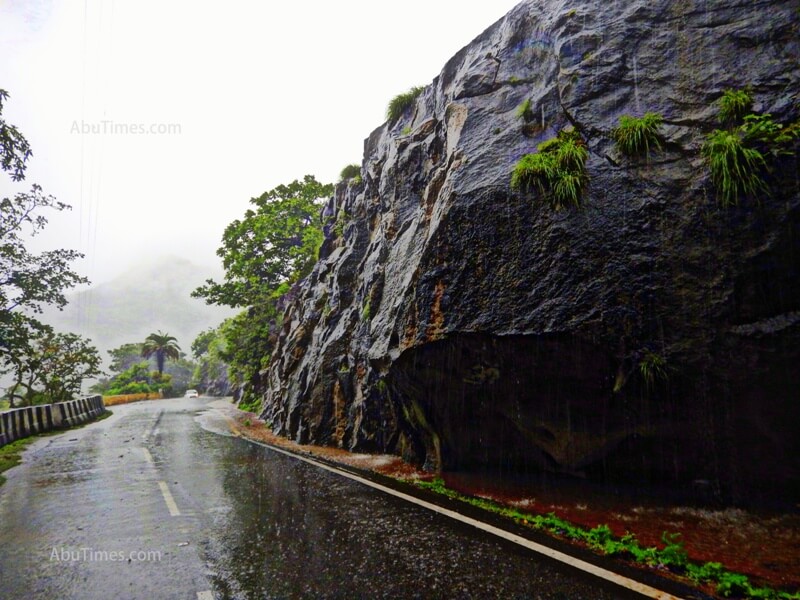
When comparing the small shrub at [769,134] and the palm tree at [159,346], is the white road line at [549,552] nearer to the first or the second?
the small shrub at [769,134]

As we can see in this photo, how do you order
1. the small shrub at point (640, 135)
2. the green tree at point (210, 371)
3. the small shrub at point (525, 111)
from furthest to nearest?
1. the green tree at point (210, 371)
2. the small shrub at point (525, 111)
3. the small shrub at point (640, 135)

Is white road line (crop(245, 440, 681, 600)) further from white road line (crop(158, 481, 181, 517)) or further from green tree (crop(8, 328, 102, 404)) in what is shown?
green tree (crop(8, 328, 102, 404))

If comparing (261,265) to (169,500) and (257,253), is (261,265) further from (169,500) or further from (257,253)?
(169,500)

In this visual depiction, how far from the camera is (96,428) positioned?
17734mm

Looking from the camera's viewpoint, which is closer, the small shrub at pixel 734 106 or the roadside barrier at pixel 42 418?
the small shrub at pixel 734 106

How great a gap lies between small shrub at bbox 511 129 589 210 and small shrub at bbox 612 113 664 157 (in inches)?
21.8

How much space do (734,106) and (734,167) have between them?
1125mm

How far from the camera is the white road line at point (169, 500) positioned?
5985mm

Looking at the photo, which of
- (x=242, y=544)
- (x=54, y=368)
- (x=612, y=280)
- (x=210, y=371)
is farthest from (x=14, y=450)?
(x=210, y=371)

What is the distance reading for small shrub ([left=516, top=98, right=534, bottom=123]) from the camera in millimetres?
8180

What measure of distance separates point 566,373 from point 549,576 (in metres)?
3.03

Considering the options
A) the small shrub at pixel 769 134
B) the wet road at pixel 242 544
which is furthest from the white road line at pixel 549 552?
the small shrub at pixel 769 134

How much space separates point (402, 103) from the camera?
1533cm

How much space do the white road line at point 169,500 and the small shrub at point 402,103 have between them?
43.4 feet
